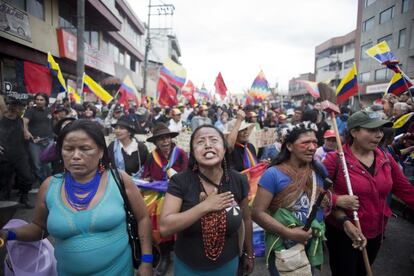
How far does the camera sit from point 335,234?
266 cm

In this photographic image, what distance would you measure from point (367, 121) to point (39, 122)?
21.8ft

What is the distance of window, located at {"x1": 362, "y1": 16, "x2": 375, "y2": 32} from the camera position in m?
36.6

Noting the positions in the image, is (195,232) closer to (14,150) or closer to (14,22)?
(14,150)

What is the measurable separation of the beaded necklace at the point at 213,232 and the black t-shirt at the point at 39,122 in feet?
19.7

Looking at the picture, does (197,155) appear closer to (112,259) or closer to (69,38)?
(112,259)

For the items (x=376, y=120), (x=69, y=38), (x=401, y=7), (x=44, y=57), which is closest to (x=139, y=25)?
(x=69, y=38)

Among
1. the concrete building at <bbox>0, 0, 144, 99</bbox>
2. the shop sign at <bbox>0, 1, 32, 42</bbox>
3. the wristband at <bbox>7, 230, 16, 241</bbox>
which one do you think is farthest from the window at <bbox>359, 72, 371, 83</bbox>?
the wristband at <bbox>7, 230, 16, 241</bbox>

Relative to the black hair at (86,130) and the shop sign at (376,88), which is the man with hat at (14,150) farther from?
the shop sign at (376,88)

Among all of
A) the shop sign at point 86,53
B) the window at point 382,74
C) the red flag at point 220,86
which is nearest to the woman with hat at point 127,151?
the red flag at point 220,86

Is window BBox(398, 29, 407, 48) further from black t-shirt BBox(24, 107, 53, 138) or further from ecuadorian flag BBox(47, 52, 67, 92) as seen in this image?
black t-shirt BBox(24, 107, 53, 138)

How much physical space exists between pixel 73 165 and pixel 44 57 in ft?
47.0

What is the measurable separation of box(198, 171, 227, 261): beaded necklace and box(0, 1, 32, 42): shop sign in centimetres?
1205

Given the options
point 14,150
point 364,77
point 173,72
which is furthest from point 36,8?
point 364,77

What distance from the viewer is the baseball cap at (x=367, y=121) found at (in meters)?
2.52
